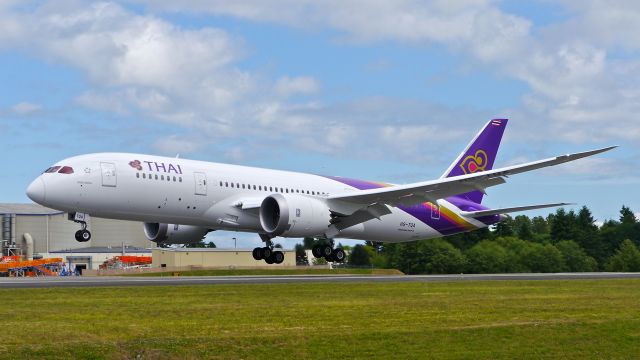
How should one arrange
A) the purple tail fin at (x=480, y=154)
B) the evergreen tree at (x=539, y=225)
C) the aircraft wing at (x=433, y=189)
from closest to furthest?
1. the aircraft wing at (x=433, y=189)
2. the purple tail fin at (x=480, y=154)
3. the evergreen tree at (x=539, y=225)

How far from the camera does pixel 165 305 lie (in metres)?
30.1

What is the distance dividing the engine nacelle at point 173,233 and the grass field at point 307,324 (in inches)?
611

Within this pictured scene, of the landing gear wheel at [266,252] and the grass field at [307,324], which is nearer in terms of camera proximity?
the grass field at [307,324]

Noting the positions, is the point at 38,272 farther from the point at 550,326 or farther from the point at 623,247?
the point at 550,326

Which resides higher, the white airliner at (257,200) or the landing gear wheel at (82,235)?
the white airliner at (257,200)

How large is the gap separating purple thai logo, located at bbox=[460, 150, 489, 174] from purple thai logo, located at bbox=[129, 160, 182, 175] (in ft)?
70.7

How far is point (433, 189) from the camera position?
48.0 metres

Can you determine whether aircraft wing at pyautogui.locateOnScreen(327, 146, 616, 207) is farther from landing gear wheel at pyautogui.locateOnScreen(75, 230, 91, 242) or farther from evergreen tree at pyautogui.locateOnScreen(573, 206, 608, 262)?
evergreen tree at pyautogui.locateOnScreen(573, 206, 608, 262)

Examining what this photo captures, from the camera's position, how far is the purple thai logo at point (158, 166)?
4275 cm

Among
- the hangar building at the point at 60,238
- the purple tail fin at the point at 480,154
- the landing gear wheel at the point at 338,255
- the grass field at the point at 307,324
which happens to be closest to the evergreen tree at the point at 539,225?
the hangar building at the point at 60,238

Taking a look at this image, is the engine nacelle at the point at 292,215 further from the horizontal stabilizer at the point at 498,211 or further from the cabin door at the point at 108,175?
the horizontal stabilizer at the point at 498,211

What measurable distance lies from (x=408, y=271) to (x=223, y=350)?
210ft

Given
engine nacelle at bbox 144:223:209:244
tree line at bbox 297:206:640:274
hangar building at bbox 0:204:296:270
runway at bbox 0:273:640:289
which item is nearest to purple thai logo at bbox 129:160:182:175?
runway at bbox 0:273:640:289

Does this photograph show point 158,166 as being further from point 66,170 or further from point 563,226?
Answer: point 563,226
